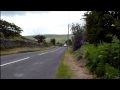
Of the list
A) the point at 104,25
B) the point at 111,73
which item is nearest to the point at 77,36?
the point at 104,25

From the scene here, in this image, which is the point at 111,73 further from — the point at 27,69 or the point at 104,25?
the point at 104,25

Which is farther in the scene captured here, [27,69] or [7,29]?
[7,29]

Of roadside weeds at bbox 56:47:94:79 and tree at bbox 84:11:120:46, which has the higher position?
tree at bbox 84:11:120:46

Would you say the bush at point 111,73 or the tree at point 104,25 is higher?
the tree at point 104,25

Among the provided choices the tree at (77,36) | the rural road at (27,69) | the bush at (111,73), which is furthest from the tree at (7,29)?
the bush at (111,73)

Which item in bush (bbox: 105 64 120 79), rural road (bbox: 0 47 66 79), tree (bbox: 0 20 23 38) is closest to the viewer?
bush (bbox: 105 64 120 79)

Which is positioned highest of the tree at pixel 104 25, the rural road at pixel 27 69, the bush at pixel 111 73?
the tree at pixel 104 25

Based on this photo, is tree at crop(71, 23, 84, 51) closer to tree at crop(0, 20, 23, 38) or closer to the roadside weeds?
the roadside weeds

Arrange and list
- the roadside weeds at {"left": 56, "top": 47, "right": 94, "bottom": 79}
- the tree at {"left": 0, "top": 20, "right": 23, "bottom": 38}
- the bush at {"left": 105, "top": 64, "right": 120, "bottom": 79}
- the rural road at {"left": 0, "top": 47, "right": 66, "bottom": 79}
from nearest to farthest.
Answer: the bush at {"left": 105, "top": 64, "right": 120, "bottom": 79}
the roadside weeds at {"left": 56, "top": 47, "right": 94, "bottom": 79}
the rural road at {"left": 0, "top": 47, "right": 66, "bottom": 79}
the tree at {"left": 0, "top": 20, "right": 23, "bottom": 38}

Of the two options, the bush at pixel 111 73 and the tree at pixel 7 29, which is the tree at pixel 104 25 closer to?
the bush at pixel 111 73

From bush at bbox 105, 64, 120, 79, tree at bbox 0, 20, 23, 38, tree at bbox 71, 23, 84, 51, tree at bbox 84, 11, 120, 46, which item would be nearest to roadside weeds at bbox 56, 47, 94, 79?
bush at bbox 105, 64, 120, 79
